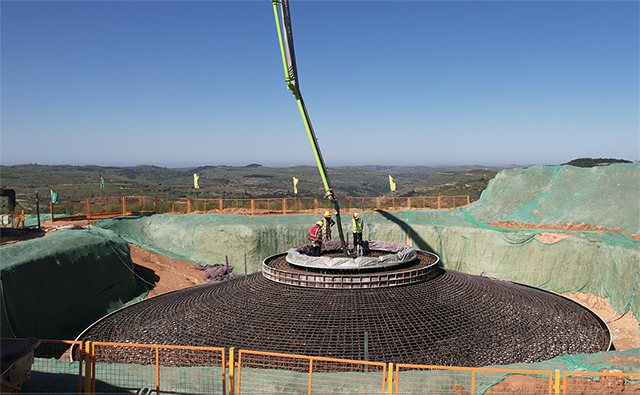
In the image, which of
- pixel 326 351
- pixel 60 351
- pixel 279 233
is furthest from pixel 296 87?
pixel 279 233

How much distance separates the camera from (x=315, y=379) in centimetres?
904

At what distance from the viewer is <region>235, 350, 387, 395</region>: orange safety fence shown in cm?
853

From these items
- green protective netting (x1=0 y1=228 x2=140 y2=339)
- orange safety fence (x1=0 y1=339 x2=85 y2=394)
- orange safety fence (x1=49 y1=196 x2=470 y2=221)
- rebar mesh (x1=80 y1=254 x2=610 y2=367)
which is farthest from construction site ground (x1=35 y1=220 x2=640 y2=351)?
orange safety fence (x1=0 y1=339 x2=85 y2=394)

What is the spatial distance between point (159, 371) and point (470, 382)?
7.24 m

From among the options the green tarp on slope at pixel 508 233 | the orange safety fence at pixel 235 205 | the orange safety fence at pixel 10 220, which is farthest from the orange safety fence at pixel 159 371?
the orange safety fence at pixel 235 205

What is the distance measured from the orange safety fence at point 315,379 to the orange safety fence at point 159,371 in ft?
2.18

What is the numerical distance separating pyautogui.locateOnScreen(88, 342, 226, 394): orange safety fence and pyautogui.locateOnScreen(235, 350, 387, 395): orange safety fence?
0.67 meters

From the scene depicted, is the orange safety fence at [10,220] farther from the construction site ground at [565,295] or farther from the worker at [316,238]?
the worker at [316,238]

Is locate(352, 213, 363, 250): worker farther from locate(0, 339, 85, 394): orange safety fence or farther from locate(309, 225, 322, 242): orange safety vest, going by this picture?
locate(0, 339, 85, 394): orange safety fence

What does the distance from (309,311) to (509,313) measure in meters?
6.31

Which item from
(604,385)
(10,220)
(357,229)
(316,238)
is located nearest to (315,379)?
(604,385)

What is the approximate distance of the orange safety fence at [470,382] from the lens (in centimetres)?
849

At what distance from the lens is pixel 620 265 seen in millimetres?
20328

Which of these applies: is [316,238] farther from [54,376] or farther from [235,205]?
[235,205]
